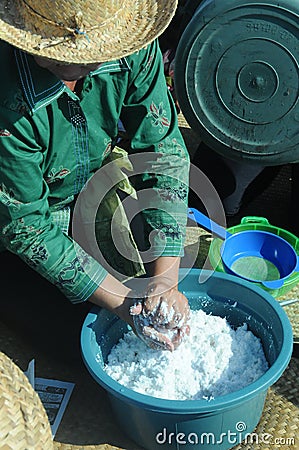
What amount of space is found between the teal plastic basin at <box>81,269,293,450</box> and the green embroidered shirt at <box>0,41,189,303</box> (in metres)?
0.14

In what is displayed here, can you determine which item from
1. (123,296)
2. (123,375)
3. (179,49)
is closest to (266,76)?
(179,49)

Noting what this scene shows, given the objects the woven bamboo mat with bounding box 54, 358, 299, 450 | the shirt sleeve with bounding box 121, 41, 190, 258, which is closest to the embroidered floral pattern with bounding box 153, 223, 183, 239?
the shirt sleeve with bounding box 121, 41, 190, 258

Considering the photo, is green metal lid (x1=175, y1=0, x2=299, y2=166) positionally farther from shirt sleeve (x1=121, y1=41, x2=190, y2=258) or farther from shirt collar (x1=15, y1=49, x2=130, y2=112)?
shirt collar (x1=15, y1=49, x2=130, y2=112)

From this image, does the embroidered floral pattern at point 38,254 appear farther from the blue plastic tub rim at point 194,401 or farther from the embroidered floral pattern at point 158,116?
the embroidered floral pattern at point 158,116

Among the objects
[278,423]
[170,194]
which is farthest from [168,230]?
[278,423]

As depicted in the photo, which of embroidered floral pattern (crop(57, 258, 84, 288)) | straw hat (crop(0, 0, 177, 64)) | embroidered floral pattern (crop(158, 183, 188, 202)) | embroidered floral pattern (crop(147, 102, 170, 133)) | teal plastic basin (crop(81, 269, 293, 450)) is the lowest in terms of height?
teal plastic basin (crop(81, 269, 293, 450))

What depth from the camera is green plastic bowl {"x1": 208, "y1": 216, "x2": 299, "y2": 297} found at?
6.31 ft

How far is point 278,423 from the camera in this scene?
1.60 m

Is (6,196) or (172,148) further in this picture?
(172,148)

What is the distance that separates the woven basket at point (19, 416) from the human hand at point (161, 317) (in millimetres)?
415

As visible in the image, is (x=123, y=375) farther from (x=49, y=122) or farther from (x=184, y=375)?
(x=49, y=122)

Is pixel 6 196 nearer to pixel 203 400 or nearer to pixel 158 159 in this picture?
pixel 158 159

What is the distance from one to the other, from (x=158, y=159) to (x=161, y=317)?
42 cm

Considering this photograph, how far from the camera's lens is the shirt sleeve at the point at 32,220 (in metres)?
1.39
